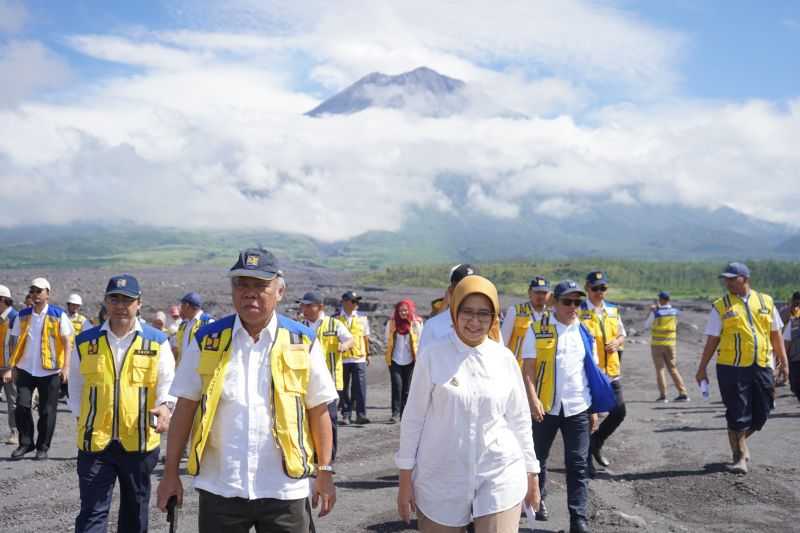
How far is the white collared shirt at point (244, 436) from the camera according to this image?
3.56 m

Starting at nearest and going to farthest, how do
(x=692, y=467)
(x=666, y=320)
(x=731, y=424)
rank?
1. (x=731, y=424)
2. (x=692, y=467)
3. (x=666, y=320)

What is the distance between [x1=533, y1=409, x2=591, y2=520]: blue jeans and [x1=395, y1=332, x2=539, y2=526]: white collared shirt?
2.23m

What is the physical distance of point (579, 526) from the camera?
5.99 m

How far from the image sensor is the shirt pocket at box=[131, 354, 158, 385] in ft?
16.9

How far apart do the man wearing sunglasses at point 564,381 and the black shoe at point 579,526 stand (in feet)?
0.25

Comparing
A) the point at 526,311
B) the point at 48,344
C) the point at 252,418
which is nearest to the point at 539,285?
the point at 526,311

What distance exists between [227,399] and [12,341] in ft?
22.2

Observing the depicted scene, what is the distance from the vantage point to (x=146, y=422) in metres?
5.07

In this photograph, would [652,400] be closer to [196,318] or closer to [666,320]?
[666,320]

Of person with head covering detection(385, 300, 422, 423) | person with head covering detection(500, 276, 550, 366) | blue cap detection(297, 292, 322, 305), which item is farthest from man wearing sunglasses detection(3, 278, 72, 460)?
person with head covering detection(500, 276, 550, 366)

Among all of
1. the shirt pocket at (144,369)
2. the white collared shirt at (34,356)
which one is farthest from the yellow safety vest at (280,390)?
the white collared shirt at (34,356)

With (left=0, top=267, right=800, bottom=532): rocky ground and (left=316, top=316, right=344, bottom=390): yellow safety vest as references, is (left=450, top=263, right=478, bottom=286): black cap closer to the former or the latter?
(left=0, top=267, right=800, bottom=532): rocky ground

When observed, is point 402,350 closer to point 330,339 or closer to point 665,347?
point 330,339

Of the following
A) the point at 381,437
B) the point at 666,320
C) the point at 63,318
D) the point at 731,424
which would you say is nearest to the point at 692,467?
the point at 731,424
